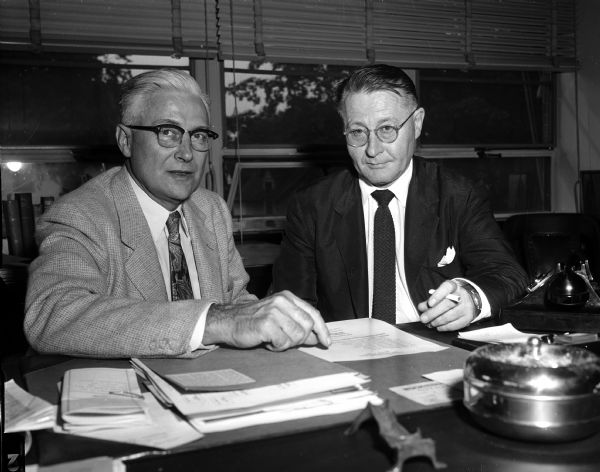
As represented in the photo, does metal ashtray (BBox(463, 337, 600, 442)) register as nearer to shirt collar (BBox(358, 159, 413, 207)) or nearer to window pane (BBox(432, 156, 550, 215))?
shirt collar (BBox(358, 159, 413, 207))

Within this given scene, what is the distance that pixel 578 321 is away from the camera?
5.00 feet

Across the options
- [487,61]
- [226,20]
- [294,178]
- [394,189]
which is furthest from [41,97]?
[487,61]

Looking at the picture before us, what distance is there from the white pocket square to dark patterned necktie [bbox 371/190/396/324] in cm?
19

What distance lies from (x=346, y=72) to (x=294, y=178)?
0.79m

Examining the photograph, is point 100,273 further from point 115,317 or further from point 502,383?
point 502,383

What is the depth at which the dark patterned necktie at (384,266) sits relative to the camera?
2.19 m

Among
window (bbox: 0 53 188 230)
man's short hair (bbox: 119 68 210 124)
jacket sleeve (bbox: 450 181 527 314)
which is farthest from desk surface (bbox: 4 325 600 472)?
window (bbox: 0 53 188 230)

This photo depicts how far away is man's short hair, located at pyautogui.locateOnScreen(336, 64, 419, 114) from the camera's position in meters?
2.29

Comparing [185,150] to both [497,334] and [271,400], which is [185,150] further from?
[271,400]

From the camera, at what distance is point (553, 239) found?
3238 millimetres

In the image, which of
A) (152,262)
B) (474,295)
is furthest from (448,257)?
(152,262)

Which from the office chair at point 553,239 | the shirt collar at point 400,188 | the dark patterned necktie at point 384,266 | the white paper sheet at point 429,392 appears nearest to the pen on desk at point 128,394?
the white paper sheet at point 429,392

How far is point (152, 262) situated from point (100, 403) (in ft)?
2.91

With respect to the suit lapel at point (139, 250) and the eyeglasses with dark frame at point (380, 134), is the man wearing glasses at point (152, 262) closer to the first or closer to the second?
the suit lapel at point (139, 250)
